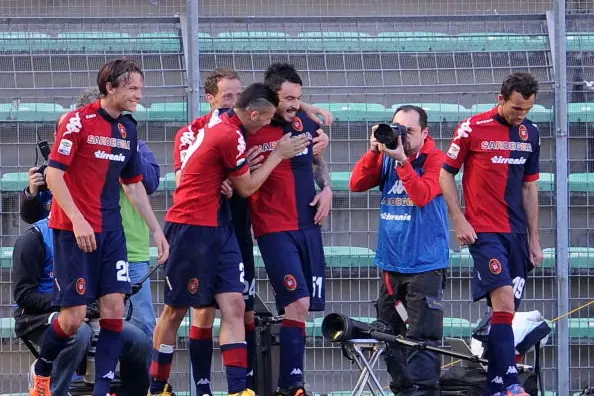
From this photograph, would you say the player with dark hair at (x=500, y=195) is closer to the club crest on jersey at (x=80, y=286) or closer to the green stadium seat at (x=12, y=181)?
the club crest on jersey at (x=80, y=286)

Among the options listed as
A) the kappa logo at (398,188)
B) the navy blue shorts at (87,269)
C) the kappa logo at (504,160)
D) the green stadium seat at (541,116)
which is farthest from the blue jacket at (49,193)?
the green stadium seat at (541,116)

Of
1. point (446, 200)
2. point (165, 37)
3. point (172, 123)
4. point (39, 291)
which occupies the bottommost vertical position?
point (39, 291)

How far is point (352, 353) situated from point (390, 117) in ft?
7.69

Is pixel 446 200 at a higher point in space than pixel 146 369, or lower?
higher

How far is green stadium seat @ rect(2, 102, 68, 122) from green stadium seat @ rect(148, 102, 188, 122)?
2.14ft

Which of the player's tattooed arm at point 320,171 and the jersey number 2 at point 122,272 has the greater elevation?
the player's tattooed arm at point 320,171

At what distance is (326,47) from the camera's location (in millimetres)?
10305

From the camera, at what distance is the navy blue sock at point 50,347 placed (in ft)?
25.8

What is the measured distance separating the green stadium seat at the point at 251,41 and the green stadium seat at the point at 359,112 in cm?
63

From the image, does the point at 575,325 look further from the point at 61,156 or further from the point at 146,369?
the point at 61,156

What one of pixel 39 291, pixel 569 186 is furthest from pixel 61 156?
pixel 569 186

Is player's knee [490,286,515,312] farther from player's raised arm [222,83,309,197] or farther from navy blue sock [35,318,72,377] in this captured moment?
navy blue sock [35,318,72,377]

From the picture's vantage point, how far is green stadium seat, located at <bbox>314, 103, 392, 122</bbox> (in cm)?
1011

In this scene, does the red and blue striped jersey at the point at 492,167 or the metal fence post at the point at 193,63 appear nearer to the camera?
the red and blue striped jersey at the point at 492,167
